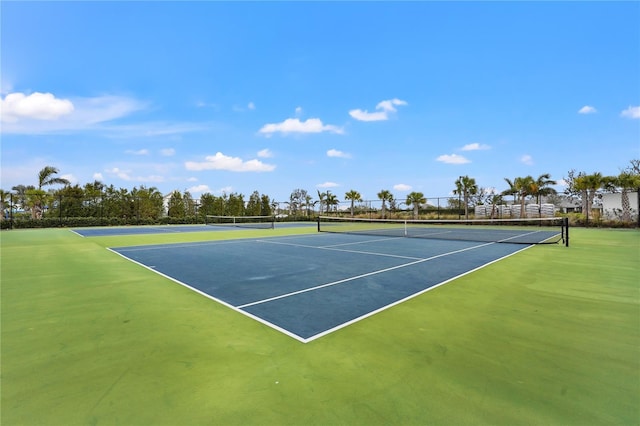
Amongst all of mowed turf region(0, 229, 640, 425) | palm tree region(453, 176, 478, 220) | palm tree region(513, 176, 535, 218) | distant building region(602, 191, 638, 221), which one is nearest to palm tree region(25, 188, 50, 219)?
mowed turf region(0, 229, 640, 425)

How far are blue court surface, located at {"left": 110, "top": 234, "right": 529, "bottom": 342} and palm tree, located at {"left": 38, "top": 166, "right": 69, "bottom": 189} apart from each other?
3013cm

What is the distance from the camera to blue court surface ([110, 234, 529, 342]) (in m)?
3.86

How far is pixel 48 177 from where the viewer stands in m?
30.7

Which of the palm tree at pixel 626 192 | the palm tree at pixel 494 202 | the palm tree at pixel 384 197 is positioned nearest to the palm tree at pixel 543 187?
the palm tree at pixel 494 202

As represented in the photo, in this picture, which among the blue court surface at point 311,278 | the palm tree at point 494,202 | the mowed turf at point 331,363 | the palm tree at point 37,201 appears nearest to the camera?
the mowed turf at point 331,363

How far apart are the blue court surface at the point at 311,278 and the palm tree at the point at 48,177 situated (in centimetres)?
3013

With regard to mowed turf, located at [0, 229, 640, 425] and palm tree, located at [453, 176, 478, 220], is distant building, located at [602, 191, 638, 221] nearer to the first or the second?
palm tree, located at [453, 176, 478, 220]

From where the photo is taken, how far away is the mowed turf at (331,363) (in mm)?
1922

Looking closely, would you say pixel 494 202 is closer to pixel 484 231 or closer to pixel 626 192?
pixel 626 192

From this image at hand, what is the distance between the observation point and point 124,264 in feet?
26.0

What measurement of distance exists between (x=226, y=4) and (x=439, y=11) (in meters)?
11.3

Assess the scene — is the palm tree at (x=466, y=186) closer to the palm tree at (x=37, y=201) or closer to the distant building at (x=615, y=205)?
the distant building at (x=615, y=205)

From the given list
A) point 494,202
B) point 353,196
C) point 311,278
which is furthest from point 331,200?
point 311,278

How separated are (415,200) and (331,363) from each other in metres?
32.0
